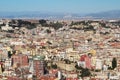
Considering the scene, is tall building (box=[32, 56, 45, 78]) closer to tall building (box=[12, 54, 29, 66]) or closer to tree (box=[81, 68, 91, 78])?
tall building (box=[12, 54, 29, 66])

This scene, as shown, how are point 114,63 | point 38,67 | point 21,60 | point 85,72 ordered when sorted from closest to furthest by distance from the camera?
point 38,67 → point 85,72 → point 21,60 → point 114,63

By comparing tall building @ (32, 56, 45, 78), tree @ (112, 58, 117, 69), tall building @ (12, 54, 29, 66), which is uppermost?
tall building @ (32, 56, 45, 78)

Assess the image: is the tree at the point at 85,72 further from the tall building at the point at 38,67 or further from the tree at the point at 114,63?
the tall building at the point at 38,67

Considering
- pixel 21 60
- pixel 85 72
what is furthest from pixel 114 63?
pixel 21 60

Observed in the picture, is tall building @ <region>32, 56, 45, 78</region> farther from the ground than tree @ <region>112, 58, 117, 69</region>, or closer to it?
farther from the ground

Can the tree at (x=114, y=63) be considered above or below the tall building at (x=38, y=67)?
below

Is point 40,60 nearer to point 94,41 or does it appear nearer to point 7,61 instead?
point 7,61

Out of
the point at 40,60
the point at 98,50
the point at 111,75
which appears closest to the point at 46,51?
the point at 98,50

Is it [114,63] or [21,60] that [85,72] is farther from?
[21,60]

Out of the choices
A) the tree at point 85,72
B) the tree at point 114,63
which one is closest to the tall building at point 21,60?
the tree at point 85,72

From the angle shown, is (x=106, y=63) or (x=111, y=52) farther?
(x=111, y=52)

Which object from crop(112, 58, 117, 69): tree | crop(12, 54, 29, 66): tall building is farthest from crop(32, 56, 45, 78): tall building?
crop(112, 58, 117, 69): tree
